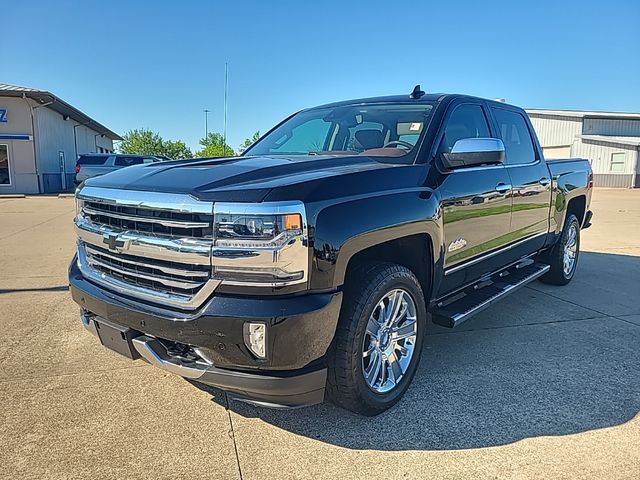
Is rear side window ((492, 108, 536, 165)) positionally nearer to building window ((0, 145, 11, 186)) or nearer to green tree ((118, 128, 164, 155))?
building window ((0, 145, 11, 186))

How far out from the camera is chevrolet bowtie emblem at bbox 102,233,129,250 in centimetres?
271

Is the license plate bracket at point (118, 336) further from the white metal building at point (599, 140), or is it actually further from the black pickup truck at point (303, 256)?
the white metal building at point (599, 140)

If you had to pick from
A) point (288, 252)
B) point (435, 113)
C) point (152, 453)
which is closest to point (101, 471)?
point (152, 453)

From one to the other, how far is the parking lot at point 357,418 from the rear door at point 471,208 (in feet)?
2.35

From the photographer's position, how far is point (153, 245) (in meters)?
2.54

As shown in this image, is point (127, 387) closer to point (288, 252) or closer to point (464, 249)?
point (288, 252)

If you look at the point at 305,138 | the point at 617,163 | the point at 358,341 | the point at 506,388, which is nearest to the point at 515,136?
the point at 305,138

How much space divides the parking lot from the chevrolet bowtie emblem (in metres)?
1.02


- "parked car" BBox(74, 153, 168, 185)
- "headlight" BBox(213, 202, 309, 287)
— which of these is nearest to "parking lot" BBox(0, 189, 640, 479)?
"headlight" BBox(213, 202, 309, 287)

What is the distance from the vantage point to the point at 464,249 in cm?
371

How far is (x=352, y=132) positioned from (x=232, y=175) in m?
1.62

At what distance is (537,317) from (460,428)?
8.07ft

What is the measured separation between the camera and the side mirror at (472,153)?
3290mm

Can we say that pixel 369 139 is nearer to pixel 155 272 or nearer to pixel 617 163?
pixel 155 272
